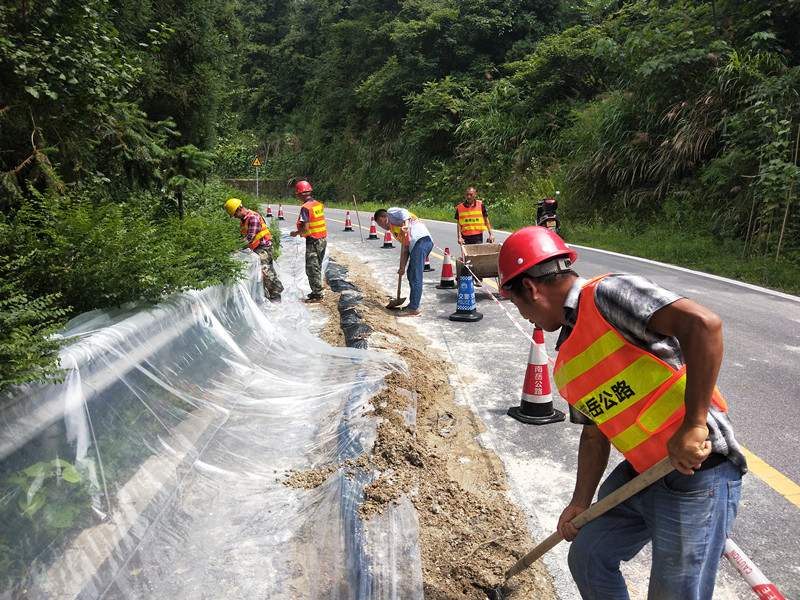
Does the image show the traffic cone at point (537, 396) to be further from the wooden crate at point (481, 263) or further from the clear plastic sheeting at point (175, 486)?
the wooden crate at point (481, 263)

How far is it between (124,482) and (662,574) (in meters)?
2.38

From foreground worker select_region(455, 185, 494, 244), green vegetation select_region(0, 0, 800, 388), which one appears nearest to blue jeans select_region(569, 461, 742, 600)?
green vegetation select_region(0, 0, 800, 388)

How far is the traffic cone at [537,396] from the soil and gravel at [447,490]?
1.25 feet

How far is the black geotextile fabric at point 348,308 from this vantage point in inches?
246

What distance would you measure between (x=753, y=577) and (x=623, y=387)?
750mm

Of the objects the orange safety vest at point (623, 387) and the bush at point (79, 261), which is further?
the bush at point (79, 261)

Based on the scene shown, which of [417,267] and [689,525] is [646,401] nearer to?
[689,525]

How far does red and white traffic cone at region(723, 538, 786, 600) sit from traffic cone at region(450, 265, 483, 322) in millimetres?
5428

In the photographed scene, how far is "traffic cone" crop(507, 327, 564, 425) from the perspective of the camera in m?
4.37

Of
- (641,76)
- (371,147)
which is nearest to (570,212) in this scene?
(641,76)

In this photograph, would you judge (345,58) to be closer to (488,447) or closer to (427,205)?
(427,205)

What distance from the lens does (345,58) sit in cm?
→ 3984

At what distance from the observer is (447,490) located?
339 cm

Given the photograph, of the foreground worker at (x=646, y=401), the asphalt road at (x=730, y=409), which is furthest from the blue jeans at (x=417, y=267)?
the foreground worker at (x=646, y=401)
